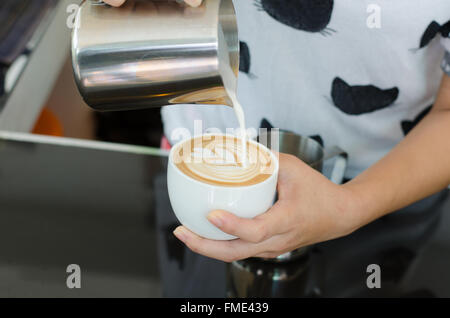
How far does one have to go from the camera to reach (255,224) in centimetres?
60

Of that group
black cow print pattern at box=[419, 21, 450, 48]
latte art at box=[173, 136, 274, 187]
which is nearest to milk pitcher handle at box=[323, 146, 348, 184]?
latte art at box=[173, 136, 274, 187]

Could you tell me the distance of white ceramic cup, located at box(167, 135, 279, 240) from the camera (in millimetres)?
598

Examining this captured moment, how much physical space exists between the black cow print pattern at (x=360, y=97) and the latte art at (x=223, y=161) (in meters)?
0.27

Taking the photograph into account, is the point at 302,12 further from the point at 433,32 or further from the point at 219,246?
the point at 219,246

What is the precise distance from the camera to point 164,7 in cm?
57

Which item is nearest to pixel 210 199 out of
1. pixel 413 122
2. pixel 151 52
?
pixel 151 52

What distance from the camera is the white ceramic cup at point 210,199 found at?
23.5 inches

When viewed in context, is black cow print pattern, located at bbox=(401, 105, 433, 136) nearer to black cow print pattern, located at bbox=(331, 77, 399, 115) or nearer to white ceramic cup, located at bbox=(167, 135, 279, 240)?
black cow print pattern, located at bbox=(331, 77, 399, 115)

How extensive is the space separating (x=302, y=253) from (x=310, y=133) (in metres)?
0.28

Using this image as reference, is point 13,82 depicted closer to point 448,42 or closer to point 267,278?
point 267,278

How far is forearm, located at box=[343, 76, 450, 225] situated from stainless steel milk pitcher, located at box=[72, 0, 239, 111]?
305mm

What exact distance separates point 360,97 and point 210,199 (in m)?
0.45

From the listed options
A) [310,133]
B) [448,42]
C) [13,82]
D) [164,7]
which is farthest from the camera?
[13,82]
